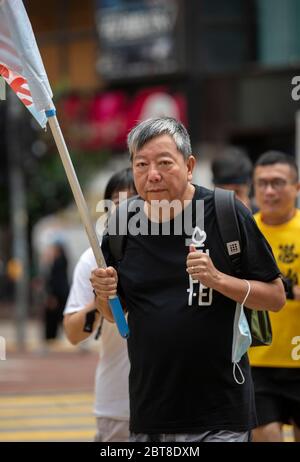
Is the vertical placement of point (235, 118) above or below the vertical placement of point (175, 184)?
above

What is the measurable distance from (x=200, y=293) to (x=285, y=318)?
5.41 ft

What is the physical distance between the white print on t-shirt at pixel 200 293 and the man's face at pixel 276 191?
1.88m

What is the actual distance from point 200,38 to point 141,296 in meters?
22.4

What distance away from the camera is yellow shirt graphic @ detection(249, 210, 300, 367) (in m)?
5.69

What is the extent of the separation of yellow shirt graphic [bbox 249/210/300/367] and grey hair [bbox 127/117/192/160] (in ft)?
5.33

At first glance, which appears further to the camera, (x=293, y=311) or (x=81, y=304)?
(x=293, y=311)

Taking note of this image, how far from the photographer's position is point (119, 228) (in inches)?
175

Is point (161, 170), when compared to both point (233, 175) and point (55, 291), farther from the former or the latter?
point (55, 291)

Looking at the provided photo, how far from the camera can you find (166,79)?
27.2m

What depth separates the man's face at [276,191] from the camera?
19.6 ft

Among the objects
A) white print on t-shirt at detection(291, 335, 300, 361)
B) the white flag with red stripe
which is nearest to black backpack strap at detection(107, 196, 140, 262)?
the white flag with red stripe

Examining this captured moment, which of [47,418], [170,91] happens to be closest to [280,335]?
[47,418]

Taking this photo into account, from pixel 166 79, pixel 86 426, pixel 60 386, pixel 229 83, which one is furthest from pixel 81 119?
pixel 86 426
